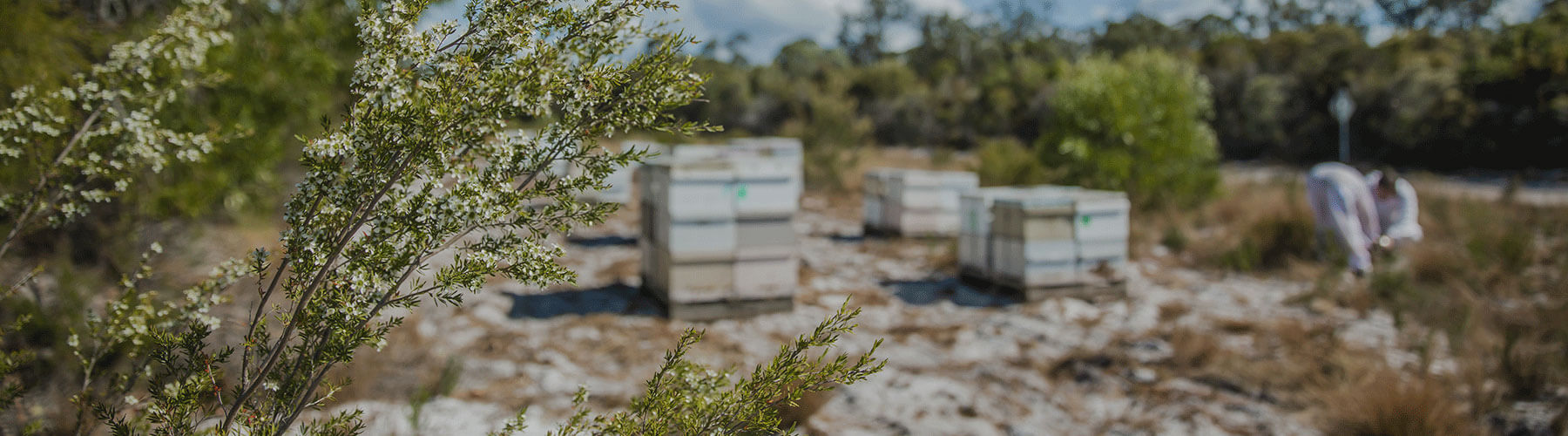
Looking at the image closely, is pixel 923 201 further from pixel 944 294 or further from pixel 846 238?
pixel 944 294

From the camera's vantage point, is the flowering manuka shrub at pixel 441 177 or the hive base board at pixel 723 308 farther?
the hive base board at pixel 723 308

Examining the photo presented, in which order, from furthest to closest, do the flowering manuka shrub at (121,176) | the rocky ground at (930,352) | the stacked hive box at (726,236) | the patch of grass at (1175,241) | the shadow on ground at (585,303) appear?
the patch of grass at (1175,241)
the shadow on ground at (585,303)
the stacked hive box at (726,236)
the rocky ground at (930,352)
the flowering manuka shrub at (121,176)

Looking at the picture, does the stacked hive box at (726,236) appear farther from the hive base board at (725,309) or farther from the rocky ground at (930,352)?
the rocky ground at (930,352)

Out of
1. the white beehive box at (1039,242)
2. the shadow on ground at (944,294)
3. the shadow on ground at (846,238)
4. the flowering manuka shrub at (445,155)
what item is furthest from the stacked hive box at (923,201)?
the flowering manuka shrub at (445,155)

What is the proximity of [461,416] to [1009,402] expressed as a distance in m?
2.95

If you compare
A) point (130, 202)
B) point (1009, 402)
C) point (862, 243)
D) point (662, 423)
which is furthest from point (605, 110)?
point (862, 243)

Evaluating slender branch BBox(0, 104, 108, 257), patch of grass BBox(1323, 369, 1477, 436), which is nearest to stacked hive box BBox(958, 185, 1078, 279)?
patch of grass BBox(1323, 369, 1477, 436)

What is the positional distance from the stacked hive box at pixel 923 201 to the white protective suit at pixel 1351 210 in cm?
392

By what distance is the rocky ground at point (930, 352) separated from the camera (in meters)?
4.40

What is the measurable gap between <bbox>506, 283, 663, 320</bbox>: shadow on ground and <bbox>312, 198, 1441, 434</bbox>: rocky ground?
0.03 m

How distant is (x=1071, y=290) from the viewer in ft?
23.7

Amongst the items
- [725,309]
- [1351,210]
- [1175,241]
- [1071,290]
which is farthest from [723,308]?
[1175,241]

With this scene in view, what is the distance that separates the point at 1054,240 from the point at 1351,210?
113 inches

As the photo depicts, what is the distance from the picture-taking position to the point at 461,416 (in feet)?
13.5
